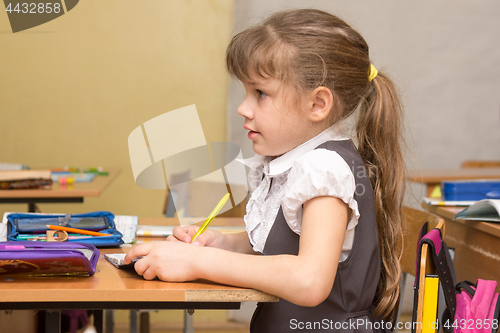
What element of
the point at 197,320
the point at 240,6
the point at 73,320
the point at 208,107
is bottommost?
the point at 197,320

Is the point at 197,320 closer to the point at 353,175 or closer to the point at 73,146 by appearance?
the point at 73,146

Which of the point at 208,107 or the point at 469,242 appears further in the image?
the point at 208,107

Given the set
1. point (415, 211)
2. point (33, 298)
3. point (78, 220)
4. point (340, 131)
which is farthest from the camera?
point (415, 211)

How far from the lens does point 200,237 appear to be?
0.98 meters

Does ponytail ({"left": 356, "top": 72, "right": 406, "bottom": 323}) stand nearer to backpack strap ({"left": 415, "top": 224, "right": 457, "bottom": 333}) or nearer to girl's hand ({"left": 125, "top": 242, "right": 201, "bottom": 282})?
backpack strap ({"left": 415, "top": 224, "right": 457, "bottom": 333})

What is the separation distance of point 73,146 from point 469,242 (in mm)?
2273

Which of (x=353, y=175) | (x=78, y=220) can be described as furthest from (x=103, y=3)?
(x=353, y=175)

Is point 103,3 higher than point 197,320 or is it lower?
higher

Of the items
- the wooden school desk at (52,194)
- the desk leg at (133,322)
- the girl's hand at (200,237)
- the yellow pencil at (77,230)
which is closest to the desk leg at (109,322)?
the desk leg at (133,322)

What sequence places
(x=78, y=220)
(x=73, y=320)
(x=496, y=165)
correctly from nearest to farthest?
(x=78, y=220)
(x=73, y=320)
(x=496, y=165)

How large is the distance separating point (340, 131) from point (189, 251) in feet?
1.25

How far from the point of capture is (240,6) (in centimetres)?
287

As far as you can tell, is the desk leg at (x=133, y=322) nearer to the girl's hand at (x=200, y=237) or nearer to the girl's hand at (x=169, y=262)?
the girl's hand at (x=200, y=237)

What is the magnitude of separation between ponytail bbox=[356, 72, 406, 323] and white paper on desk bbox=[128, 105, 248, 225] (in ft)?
1.03
